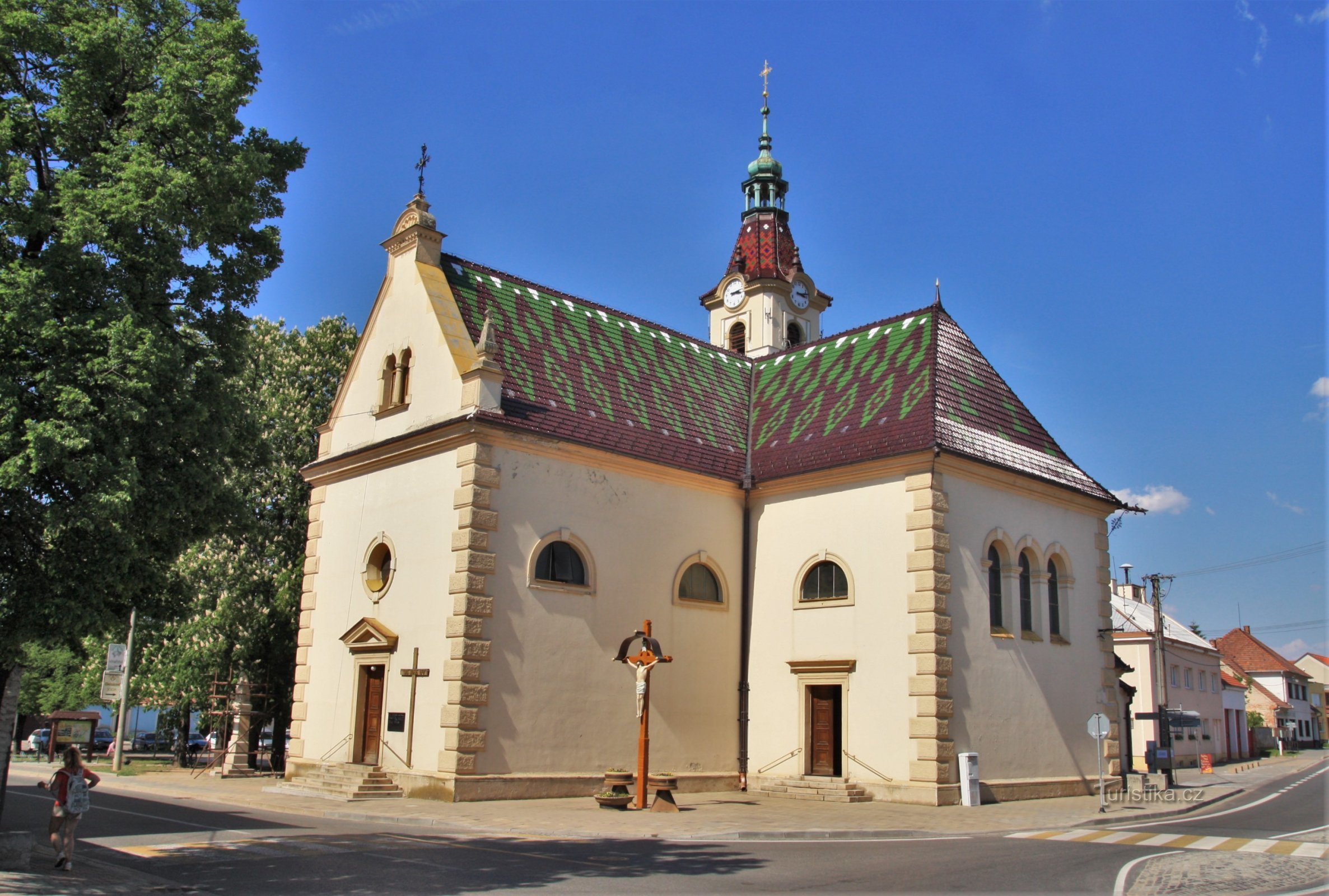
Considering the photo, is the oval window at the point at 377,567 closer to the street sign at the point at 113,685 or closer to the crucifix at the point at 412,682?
the crucifix at the point at 412,682

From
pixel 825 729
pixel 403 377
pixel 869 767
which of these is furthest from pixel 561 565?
pixel 869 767

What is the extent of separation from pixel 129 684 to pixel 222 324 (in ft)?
78.3

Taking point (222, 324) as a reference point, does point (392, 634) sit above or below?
below

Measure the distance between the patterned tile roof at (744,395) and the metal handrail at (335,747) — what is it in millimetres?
8107

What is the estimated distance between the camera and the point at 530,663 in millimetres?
21719

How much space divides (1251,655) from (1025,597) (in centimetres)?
7497

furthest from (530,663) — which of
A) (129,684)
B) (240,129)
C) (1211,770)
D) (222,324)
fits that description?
(1211,770)

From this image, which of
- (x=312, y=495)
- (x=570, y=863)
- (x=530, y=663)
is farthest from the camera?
(x=312, y=495)

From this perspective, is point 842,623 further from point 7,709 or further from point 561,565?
point 7,709

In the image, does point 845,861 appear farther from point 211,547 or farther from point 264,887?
point 211,547

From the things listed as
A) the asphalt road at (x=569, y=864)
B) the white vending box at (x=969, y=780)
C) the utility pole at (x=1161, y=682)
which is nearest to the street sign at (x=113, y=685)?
the asphalt road at (x=569, y=864)

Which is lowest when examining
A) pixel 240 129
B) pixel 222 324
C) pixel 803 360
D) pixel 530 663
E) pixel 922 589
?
pixel 530 663

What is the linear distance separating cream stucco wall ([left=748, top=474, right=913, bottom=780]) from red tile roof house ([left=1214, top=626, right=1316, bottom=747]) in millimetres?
63285

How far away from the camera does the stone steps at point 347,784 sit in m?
20.9
